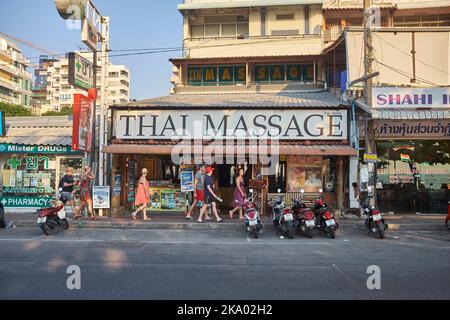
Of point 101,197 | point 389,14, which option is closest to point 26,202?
point 101,197

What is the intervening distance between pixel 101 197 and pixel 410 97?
1190 cm

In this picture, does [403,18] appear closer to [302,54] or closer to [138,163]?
[302,54]

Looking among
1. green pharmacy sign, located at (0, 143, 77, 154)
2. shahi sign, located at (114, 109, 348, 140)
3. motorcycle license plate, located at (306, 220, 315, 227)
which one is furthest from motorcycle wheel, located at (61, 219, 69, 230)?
motorcycle license plate, located at (306, 220, 315, 227)

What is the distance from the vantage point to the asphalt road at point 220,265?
591 cm

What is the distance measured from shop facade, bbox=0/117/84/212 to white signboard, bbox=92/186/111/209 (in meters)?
2.09

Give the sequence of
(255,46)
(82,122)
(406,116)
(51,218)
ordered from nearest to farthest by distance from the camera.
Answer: (51,218)
(82,122)
(406,116)
(255,46)

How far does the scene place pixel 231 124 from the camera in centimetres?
1494

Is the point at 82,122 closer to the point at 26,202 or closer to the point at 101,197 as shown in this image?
the point at 101,197

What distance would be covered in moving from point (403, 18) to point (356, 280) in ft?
75.2

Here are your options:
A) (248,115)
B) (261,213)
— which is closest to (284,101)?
(248,115)

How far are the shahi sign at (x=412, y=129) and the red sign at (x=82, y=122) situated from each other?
10710mm

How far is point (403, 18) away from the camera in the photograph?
24.8 m

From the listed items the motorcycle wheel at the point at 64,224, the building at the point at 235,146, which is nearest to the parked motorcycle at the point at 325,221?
the building at the point at 235,146

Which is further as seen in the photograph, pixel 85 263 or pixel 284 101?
pixel 284 101
